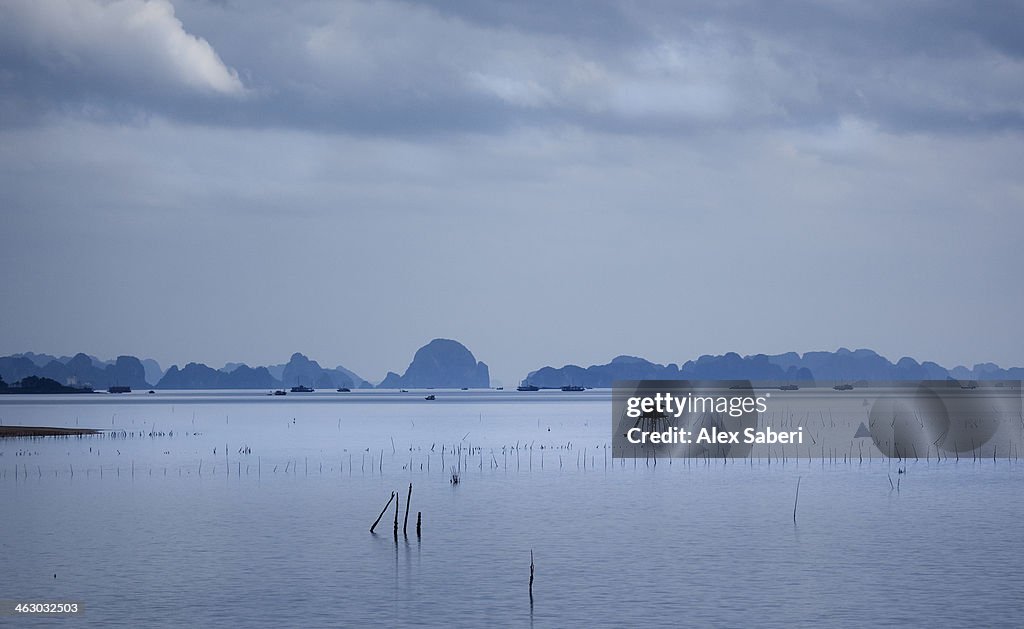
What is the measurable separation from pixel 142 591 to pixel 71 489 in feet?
118

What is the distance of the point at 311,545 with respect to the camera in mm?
49375

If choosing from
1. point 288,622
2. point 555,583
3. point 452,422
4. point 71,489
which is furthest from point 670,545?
point 452,422

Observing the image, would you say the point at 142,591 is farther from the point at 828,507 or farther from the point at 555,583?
the point at 828,507

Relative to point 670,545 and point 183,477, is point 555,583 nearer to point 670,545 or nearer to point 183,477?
point 670,545

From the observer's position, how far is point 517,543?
1962 inches

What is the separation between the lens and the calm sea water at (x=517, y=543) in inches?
1446

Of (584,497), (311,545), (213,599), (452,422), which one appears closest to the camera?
(213,599)

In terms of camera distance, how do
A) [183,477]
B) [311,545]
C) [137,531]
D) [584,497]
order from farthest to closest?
[183,477] < [584,497] < [137,531] < [311,545]

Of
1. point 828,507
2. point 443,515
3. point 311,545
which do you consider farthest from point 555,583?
point 828,507

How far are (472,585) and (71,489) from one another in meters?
41.5

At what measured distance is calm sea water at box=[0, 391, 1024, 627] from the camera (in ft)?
120

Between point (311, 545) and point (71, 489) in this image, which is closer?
point (311, 545)

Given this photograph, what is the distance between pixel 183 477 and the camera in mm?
80375

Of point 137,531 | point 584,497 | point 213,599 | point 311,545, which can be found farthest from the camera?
point 584,497
